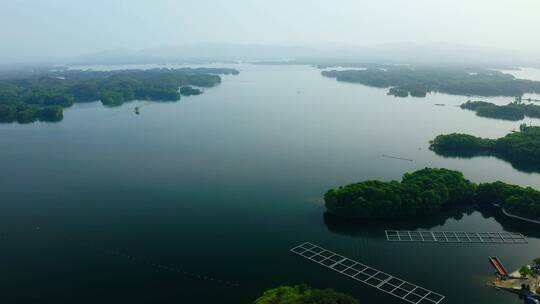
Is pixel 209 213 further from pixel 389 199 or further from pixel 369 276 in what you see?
pixel 389 199

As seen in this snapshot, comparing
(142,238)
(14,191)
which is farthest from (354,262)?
(14,191)

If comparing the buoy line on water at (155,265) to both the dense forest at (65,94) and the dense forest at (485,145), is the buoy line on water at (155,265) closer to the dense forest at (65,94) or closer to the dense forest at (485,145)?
the dense forest at (485,145)

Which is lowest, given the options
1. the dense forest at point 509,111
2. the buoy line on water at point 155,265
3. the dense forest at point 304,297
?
the buoy line on water at point 155,265

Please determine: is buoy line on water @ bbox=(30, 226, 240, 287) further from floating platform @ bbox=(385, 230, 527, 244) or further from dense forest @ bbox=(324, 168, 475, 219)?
floating platform @ bbox=(385, 230, 527, 244)

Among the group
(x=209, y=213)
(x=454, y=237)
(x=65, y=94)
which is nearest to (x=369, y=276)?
(x=454, y=237)

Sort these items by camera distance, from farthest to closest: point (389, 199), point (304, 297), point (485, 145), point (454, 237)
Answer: point (485, 145), point (389, 199), point (454, 237), point (304, 297)

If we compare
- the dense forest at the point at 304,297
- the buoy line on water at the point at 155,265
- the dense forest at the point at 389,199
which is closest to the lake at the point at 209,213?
the buoy line on water at the point at 155,265
